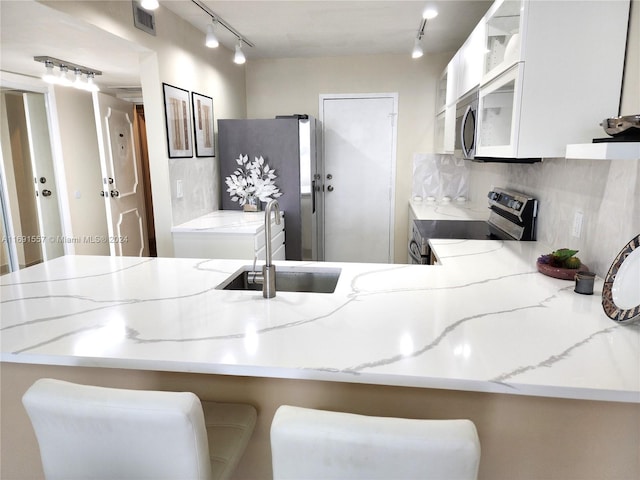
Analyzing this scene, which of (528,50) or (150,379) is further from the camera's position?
(528,50)

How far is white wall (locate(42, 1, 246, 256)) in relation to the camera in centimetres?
252

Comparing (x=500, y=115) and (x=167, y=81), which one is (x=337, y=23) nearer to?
(x=167, y=81)

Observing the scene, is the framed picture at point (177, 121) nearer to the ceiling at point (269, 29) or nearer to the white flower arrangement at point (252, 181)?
the ceiling at point (269, 29)

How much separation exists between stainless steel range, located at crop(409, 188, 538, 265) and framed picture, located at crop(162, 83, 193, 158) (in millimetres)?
1879

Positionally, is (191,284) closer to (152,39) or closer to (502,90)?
(502,90)

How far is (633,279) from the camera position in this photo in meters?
1.35

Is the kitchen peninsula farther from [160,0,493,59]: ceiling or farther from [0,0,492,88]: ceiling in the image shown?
[160,0,493,59]: ceiling

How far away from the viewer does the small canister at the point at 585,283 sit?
159 cm

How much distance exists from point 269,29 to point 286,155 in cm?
103

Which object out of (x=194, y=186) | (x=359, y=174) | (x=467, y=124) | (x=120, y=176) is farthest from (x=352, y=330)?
(x=120, y=176)

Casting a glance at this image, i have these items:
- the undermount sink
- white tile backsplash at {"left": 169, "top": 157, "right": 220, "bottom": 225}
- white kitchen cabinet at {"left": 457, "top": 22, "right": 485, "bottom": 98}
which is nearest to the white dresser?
white tile backsplash at {"left": 169, "top": 157, "right": 220, "bottom": 225}

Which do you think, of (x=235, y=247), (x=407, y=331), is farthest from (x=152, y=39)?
(x=407, y=331)

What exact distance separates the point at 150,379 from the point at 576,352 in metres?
1.24

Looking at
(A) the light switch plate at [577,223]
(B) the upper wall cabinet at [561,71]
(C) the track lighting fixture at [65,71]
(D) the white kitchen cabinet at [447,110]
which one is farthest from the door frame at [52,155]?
(A) the light switch plate at [577,223]
